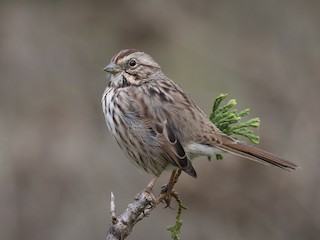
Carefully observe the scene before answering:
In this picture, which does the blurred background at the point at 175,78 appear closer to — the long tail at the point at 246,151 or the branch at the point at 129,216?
the long tail at the point at 246,151

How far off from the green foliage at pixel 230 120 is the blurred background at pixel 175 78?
121 inches

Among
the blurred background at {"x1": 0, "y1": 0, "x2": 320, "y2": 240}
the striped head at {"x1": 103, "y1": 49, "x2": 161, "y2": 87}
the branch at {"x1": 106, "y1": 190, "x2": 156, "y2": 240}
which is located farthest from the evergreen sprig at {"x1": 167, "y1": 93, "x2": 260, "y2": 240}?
the blurred background at {"x1": 0, "y1": 0, "x2": 320, "y2": 240}

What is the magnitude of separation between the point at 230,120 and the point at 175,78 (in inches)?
238

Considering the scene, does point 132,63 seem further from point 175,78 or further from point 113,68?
point 175,78

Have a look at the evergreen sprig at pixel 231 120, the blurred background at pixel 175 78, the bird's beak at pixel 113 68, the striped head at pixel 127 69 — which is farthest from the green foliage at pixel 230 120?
the blurred background at pixel 175 78

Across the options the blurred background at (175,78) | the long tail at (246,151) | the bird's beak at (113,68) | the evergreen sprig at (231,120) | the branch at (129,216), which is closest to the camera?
the branch at (129,216)

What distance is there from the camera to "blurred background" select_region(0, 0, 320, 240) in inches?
364

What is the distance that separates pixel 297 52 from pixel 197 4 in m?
1.53

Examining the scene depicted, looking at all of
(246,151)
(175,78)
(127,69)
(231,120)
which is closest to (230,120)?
(231,120)

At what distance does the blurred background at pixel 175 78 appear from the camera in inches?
364

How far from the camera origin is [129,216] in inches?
197

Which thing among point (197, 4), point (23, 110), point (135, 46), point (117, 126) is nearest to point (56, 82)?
point (23, 110)

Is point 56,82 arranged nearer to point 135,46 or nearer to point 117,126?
point 135,46

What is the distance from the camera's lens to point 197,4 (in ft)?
37.7
